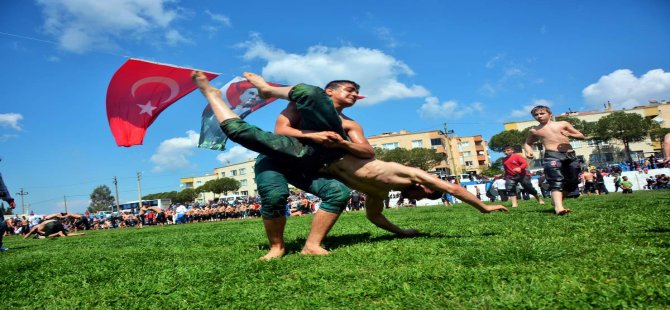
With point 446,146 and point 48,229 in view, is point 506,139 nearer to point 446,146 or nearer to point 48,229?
point 446,146

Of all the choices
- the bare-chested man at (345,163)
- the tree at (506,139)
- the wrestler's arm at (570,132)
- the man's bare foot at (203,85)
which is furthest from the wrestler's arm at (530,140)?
the tree at (506,139)

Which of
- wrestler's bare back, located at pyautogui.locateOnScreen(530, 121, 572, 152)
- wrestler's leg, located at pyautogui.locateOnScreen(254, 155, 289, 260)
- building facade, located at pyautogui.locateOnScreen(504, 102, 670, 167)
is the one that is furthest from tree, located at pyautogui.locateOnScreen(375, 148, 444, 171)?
wrestler's leg, located at pyautogui.locateOnScreen(254, 155, 289, 260)

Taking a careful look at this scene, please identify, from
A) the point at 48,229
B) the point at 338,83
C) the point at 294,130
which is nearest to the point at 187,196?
the point at 48,229

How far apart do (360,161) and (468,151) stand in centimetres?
11835

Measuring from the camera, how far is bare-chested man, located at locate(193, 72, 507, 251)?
414 cm

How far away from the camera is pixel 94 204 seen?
5645 inches

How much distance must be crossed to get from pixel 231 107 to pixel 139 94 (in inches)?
68.6

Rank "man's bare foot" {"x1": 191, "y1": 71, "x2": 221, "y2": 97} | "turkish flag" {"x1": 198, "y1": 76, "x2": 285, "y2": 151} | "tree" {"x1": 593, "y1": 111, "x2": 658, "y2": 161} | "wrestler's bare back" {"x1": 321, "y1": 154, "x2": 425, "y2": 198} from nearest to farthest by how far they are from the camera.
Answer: "wrestler's bare back" {"x1": 321, "y1": 154, "x2": 425, "y2": 198} → "man's bare foot" {"x1": 191, "y1": 71, "x2": 221, "y2": 97} → "turkish flag" {"x1": 198, "y1": 76, "x2": 285, "y2": 151} → "tree" {"x1": 593, "y1": 111, "x2": 658, "y2": 161}

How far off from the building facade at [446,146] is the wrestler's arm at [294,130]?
7817cm

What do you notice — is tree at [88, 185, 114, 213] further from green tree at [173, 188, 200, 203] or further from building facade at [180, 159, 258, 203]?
green tree at [173, 188, 200, 203]

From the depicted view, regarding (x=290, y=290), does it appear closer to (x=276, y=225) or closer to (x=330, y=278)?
(x=330, y=278)

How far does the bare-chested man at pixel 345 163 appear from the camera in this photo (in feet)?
13.6

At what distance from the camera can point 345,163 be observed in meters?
4.37

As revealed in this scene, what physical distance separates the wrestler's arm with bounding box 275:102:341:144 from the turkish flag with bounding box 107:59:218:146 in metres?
2.69
